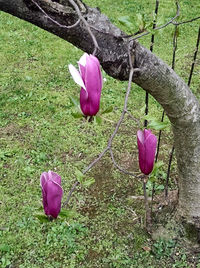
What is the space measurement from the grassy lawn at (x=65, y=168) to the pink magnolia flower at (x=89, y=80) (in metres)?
0.26

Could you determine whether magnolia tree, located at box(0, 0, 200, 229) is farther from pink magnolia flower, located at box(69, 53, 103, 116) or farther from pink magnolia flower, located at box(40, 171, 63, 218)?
pink magnolia flower, located at box(40, 171, 63, 218)

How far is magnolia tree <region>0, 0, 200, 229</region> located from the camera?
4.08 ft

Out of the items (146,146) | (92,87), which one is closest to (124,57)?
(146,146)

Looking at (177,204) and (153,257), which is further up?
(177,204)

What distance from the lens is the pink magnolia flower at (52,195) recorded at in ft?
3.71

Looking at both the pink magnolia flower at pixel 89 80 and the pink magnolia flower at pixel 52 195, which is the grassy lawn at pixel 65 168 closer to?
the pink magnolia flower at pixel 52 195

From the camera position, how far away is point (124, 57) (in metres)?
1.33

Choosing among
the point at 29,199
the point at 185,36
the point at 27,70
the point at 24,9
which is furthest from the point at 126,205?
the point at 185,36

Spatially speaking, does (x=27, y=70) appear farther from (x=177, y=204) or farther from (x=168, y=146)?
(x=177, y=204)

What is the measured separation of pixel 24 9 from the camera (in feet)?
4.10

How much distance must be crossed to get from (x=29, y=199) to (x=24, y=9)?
162 centimetres

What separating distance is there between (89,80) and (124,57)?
495 mm

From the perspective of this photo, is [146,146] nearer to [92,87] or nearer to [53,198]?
[53,198]

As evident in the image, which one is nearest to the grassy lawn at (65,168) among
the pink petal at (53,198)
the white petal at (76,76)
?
the pink petal at (53,198)
